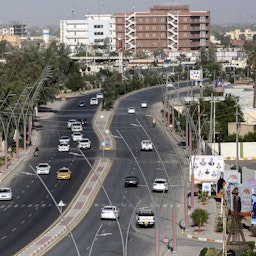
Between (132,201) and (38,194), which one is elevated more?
(132,201)

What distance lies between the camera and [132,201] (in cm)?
7788

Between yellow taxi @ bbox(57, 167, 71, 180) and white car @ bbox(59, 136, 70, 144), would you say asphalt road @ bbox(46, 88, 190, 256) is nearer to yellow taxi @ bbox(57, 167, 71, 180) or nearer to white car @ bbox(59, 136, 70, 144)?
yellow taxi @ bbox(57, 167, 71, 180)

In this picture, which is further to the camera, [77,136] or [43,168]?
[77,136]

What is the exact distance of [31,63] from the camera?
148 meters

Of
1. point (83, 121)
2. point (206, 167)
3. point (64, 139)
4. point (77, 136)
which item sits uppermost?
point (206, 167)

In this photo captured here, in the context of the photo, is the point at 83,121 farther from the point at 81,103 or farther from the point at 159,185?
the point at 159,185

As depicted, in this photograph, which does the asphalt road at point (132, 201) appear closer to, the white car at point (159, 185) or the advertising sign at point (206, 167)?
the white car at point (159, 185)

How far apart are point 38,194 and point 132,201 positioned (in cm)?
790

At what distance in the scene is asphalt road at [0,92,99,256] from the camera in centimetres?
6519

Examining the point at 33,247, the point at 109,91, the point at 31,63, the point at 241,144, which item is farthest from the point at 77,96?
the point at 33,247

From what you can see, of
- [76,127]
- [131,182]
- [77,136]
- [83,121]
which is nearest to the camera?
[131,182]

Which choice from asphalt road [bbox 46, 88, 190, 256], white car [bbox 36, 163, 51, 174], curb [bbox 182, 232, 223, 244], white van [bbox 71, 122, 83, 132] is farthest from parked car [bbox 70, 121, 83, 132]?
curb [bbox 182, 232, 223, 244]

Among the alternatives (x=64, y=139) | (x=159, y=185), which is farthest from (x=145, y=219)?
(x=64, y=139)

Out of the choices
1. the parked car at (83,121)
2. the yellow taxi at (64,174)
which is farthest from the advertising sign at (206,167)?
the parked car at (83,121)
